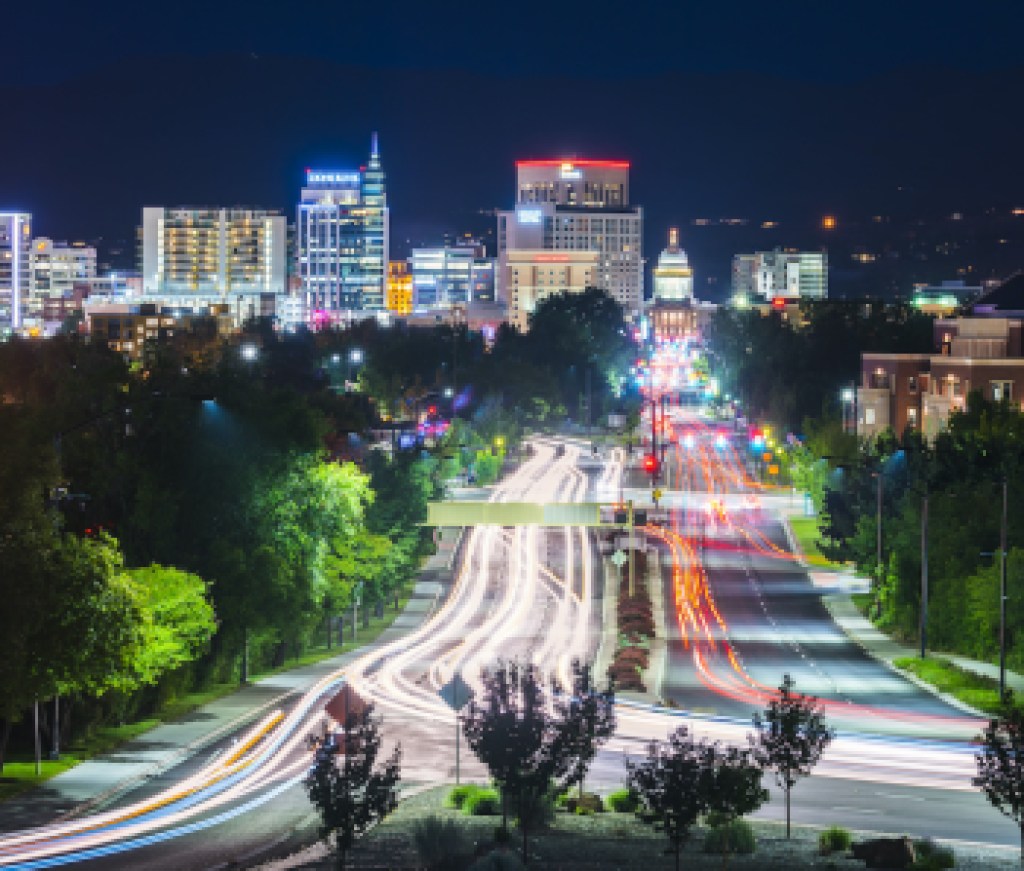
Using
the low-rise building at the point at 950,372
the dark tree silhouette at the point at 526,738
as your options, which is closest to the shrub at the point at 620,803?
the dark tree silhouette at the point at 526,738

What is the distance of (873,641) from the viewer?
66.9 metres

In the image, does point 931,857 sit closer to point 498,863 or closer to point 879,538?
point 498,863

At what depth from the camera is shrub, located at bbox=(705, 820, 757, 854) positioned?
3148 cm

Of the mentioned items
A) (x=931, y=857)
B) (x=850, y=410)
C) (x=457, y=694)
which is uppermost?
(x=850, y=410)

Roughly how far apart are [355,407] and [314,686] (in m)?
61.9

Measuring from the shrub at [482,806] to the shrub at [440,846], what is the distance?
4.21 m

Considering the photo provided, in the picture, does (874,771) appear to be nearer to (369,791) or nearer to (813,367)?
(369,791)

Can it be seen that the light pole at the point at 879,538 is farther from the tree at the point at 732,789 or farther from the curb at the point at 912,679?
the tree at the point at 732,789

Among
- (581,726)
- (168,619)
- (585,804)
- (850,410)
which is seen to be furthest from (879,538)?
(850,410)

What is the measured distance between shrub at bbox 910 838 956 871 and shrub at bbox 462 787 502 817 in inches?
306

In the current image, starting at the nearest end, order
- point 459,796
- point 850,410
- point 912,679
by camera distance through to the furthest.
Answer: point 459,796 → point 912,679 → point 850,410

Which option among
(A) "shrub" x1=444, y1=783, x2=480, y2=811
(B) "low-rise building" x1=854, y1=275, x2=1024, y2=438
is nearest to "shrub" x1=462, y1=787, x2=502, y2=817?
(A) "shrub" x1=444, y1=783, x2=480, y2=811

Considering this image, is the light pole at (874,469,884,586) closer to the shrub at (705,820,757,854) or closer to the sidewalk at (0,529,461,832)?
the sidewalk at (0,529,461,832)

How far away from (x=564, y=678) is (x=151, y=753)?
601 inches
